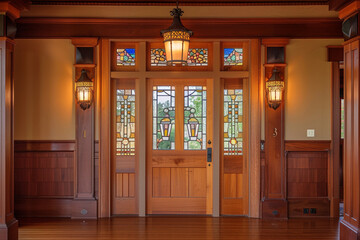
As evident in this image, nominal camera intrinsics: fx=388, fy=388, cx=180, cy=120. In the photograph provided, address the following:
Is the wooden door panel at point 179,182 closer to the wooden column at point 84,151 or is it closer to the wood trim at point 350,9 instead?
the wooden column at point 84,151

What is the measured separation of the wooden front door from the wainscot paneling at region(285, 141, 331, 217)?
118 centimetres

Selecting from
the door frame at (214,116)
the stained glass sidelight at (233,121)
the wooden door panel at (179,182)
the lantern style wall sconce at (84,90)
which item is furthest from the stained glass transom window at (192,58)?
the wooden door panel at (179,182)

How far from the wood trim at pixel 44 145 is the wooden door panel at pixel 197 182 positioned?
5.87 feet

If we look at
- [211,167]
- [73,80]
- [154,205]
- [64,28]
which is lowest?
[154,205]

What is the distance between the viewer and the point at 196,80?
18.9ft

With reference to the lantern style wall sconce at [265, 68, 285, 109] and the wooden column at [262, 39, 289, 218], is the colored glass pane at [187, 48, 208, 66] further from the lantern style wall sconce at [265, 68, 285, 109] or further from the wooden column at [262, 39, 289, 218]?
the lantern style wall sconce at [265, 68, 285, 109]

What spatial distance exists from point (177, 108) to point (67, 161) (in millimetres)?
1773

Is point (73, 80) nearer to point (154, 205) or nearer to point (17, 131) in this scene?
point (17, 131)

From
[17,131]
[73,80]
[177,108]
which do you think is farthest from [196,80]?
[17,131]

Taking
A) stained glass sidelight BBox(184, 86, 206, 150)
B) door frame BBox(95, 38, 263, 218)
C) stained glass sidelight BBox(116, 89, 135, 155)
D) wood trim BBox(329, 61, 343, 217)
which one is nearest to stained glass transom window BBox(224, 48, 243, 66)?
door frame BBox(95, 38, 263, 218)

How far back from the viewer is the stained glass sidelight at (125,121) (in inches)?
227

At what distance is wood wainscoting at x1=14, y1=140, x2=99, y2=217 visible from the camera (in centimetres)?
560

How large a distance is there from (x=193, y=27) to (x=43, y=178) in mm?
3070

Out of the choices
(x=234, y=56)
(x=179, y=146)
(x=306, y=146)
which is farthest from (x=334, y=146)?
(x=179, y=146)
